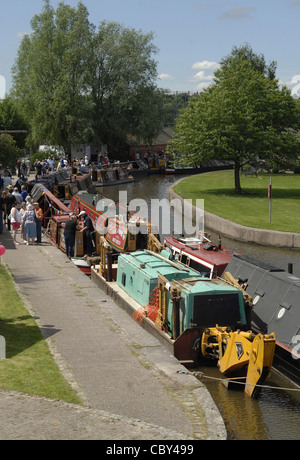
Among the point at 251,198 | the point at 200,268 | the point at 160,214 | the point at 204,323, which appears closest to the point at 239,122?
the point at 251,198

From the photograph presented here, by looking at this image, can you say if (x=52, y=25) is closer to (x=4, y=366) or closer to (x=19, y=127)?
(x=19, y=127)

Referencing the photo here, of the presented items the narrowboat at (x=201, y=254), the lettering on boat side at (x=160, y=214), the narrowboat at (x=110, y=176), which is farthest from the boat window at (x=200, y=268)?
the narrowboat at (x=110, y=176)

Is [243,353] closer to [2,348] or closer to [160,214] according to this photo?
[2,348]

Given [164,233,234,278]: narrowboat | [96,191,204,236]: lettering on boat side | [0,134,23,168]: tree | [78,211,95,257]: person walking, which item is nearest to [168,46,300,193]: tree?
[96,191,204,236]: lettering on boat side

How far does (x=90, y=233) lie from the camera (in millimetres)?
25109

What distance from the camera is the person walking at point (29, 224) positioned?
84.9ft

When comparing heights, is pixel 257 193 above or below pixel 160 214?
above

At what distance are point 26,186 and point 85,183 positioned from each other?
10846 mm

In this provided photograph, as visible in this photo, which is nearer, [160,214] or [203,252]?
[203,252]

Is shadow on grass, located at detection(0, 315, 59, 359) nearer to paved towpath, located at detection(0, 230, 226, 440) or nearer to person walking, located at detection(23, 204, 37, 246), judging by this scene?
paved towpath, located at detection(0, 230, 226, 440)

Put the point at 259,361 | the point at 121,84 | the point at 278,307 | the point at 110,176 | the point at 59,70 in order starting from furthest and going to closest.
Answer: the point at 121,84, the point at 59,70, the point at 110,176, the point at 278,307, the point at 259,361
